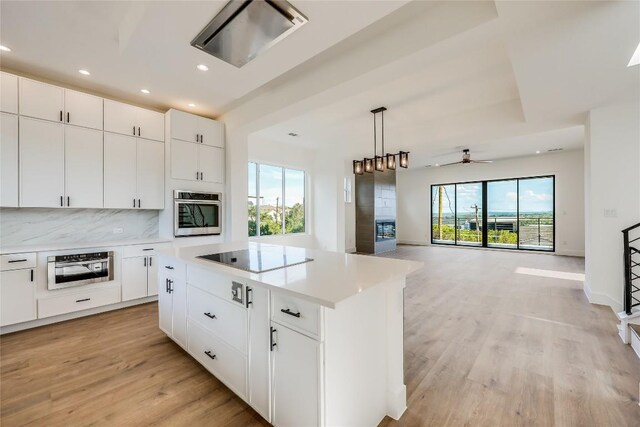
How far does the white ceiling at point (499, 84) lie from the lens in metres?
1.92

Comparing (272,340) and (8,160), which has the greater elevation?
(8,160)

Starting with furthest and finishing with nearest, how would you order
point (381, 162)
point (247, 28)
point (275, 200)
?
point (275, 200)
point (381, 162)
point (247, 28)

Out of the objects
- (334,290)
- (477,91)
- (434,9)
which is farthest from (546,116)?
(334,290)

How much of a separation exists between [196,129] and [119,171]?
3.90 feet

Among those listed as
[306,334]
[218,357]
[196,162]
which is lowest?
[218,357]

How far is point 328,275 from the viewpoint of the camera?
1525mm

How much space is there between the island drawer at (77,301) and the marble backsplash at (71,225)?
0.78 metres

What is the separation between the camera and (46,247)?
2.99 metres

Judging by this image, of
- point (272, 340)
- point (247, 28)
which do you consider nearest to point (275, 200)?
point (247, 28)

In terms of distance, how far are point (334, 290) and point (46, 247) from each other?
3.56 m

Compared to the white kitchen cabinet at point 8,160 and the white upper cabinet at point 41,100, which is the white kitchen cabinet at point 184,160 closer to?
the white upper cabinet at point 41,100

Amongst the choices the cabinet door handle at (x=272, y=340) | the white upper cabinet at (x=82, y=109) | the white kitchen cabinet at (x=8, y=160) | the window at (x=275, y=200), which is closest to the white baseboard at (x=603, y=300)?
the cabinet door handle at (x=272, y=340)

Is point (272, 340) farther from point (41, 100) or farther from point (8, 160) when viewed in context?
point (41, 100)

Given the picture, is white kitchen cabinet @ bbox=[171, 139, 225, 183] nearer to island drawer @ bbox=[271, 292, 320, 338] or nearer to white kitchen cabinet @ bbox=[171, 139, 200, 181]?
white kitchen cabinet @ bbox=[171, 139, 200, 181]
